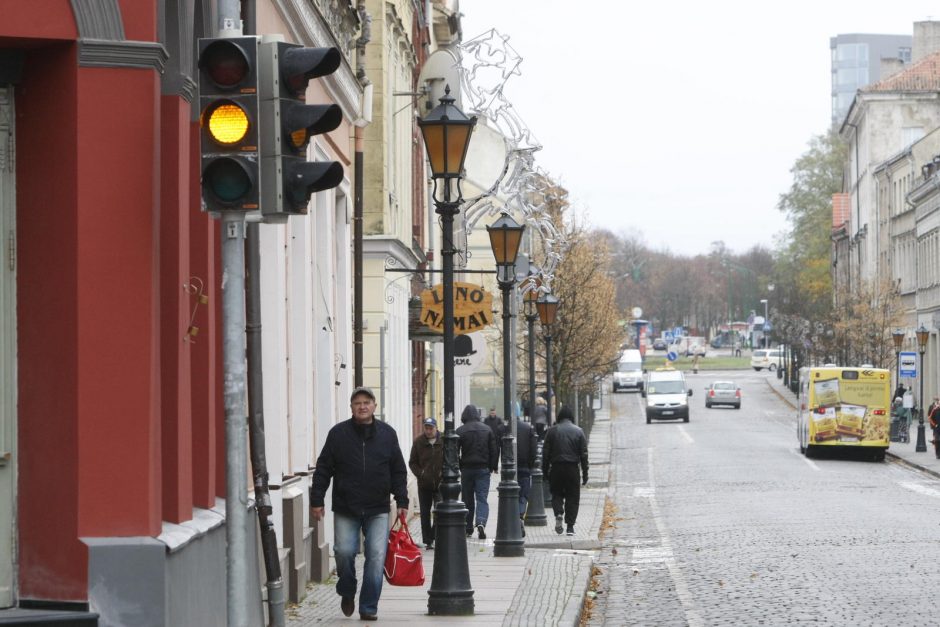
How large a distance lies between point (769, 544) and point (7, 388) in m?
13.7

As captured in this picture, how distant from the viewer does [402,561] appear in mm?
13688

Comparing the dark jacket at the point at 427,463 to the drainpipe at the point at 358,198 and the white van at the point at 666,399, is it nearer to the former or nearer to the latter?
the drainpipe at the point at 358,198

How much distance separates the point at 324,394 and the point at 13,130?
938cm

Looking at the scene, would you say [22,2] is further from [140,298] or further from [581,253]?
[581,253]

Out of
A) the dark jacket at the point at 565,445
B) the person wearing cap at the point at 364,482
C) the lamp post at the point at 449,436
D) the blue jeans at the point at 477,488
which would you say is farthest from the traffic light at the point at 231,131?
the dark jacket at the point at 565,445

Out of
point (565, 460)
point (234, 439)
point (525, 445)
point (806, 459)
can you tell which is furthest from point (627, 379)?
point (234, 439)

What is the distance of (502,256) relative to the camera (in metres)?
21.8

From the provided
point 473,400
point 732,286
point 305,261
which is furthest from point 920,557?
point 732,286

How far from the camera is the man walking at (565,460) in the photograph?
23328mm

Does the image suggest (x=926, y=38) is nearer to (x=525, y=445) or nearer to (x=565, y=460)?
(x=525, y=445)

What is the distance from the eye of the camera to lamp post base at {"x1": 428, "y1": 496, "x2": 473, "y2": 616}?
46.1 ft

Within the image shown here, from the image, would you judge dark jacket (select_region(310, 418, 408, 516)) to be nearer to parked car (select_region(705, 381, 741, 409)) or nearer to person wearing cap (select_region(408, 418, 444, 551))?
person wearing cap (select_region(408, 418, 444, 551))

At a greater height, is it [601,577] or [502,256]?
[502,256]

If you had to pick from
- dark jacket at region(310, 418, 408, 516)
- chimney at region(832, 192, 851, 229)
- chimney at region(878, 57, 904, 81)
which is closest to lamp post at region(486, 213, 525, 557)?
dark jacket at region(310, 418, 408, 516)
